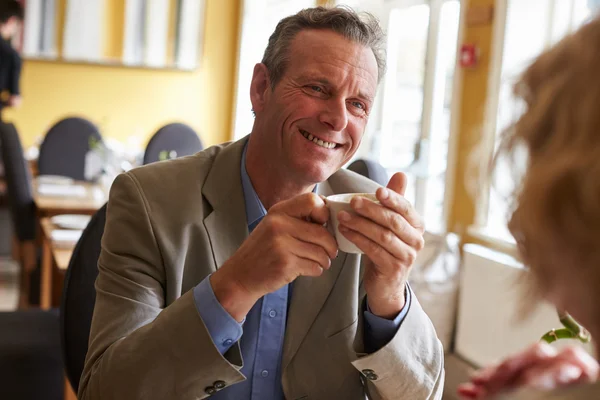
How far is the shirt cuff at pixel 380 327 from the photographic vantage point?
1255 mm

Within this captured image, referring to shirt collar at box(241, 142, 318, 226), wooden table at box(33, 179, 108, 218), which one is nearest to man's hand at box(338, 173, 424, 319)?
shirt collar at box(241, 142, 318, 226)

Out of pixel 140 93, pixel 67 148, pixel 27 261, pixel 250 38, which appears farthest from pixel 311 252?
pixel 250 38

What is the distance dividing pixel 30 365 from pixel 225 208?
3.72 feet

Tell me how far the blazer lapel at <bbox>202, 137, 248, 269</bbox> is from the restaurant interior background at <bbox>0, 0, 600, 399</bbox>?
1.45ft

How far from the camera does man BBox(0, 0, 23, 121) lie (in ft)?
20.8

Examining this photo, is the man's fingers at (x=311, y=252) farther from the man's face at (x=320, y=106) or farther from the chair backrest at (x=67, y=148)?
the chair backrest at (x=67, y=148)

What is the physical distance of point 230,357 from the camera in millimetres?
1188

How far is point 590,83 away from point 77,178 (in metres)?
4.90

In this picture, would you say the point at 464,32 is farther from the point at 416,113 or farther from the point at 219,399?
the point at 219,399

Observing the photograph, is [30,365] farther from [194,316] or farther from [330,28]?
[330,28]

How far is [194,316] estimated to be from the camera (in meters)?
1.15

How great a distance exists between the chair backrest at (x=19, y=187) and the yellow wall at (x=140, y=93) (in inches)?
135

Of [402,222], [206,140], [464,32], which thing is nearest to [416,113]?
[464,32]

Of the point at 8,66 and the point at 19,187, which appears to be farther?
the point at 8,66
